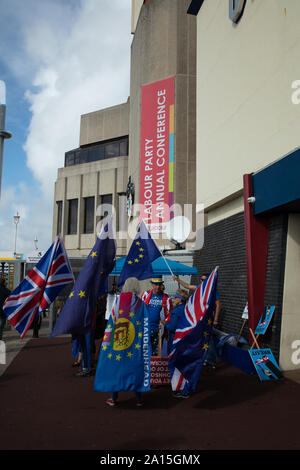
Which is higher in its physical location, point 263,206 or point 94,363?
point 263,206

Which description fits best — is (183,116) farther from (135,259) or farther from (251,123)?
(135,259)

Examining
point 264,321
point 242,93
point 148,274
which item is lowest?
point 264,321

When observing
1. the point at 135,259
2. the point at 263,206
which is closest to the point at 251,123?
the point at 263,206

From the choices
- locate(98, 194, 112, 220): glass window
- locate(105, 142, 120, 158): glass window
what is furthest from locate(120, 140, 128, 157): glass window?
locate(98, 194, 112, 220): glass window

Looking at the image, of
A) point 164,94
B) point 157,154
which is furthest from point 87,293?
point 164,94

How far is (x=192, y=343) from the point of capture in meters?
5.76

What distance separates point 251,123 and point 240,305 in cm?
441

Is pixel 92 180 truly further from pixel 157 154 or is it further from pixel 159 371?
pixel 159 371

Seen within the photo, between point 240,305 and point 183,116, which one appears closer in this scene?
point 240,305

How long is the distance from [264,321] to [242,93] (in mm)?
5638

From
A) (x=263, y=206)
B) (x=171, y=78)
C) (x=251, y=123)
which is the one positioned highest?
(x=171, y=78)

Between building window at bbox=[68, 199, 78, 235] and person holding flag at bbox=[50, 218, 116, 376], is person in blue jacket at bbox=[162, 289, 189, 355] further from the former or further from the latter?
building window at bbox=[68, 199, 78, 235]

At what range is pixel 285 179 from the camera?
24.6 ft

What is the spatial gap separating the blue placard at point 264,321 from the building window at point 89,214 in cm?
3082
